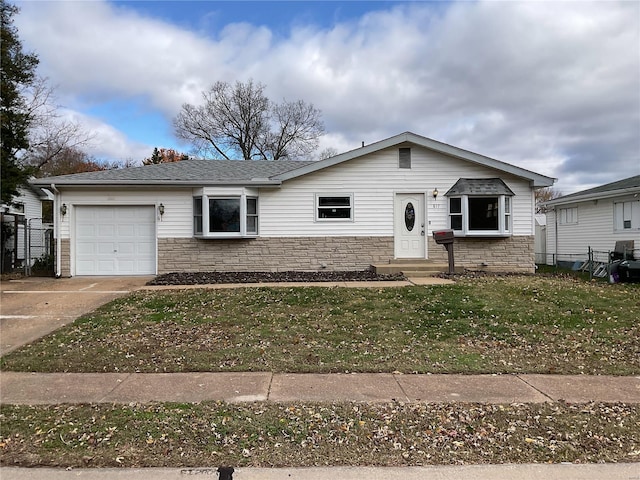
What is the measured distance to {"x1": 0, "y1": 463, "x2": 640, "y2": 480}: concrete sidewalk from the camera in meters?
3.10

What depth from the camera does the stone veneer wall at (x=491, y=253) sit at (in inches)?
537

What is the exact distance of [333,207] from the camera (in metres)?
13.6

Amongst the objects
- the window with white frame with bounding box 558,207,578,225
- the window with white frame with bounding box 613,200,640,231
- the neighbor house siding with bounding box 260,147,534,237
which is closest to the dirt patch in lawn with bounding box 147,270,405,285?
the neighbor house siding with bounding box 260,147,534,237

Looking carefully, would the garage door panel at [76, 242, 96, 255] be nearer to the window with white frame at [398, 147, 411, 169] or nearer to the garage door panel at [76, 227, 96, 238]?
the garage door panel at [76, 227, 96, 238]

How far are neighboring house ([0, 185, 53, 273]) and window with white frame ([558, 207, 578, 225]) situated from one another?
21.4 meters

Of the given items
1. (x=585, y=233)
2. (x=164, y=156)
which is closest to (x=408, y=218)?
(x=585, y=233)

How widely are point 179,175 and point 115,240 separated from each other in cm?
267

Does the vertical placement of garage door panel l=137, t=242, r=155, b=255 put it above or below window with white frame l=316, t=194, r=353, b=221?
below

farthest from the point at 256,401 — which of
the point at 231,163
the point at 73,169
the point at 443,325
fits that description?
the point at 73,169

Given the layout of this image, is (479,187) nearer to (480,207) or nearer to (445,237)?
(480,207)

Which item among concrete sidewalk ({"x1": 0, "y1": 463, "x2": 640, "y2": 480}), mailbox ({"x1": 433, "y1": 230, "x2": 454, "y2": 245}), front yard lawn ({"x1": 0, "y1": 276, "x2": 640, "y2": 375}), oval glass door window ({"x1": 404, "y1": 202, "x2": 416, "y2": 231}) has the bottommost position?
concrete sidewalk ({"x1": 0, "y1": 463, "x2": 640, "y2": 480})

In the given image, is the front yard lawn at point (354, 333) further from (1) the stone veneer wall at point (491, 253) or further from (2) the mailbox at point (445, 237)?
(1) the stone veneer wall at point (491, 253)

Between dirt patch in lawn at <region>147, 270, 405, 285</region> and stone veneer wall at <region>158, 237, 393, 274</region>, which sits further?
stone veneer wall at <region>158, 237, 393, 274</region>

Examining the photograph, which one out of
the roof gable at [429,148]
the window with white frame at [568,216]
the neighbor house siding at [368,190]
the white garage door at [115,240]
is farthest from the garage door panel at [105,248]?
the window with white frame at [568,216]
